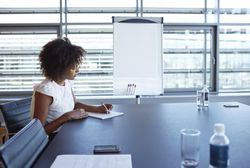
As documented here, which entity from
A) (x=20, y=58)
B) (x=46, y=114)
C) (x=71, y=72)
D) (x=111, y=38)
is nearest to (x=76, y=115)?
(x=46, y=114)

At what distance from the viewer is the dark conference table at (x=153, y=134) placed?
4.12ft

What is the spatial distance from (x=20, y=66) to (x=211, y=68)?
2723 mm

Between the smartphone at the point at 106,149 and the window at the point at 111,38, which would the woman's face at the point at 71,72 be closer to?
the smartphone at the point at 106,149

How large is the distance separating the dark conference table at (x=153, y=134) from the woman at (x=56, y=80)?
0.22 meters

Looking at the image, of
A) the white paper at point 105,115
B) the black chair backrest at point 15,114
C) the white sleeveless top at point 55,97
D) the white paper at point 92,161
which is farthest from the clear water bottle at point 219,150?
the black chair backrest at point 15,114

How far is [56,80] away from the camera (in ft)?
7.18

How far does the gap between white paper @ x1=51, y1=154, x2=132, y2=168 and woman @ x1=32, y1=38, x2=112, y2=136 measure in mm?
740

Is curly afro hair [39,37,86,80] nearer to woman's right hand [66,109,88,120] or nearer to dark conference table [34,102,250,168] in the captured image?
woman's right hand [66,109,88,120]

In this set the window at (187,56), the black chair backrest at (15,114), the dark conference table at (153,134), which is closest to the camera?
the dark conference table at (153,134)

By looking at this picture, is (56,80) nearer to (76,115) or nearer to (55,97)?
(55,97)

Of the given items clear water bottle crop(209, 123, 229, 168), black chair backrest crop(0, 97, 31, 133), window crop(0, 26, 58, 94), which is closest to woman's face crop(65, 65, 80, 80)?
black chair backrest crop(0, 97, 31, 133)

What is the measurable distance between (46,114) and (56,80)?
11.9 inches

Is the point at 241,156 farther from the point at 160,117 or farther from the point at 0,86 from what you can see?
the point at 0,86

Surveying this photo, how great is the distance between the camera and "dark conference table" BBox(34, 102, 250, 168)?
49.4 inches
